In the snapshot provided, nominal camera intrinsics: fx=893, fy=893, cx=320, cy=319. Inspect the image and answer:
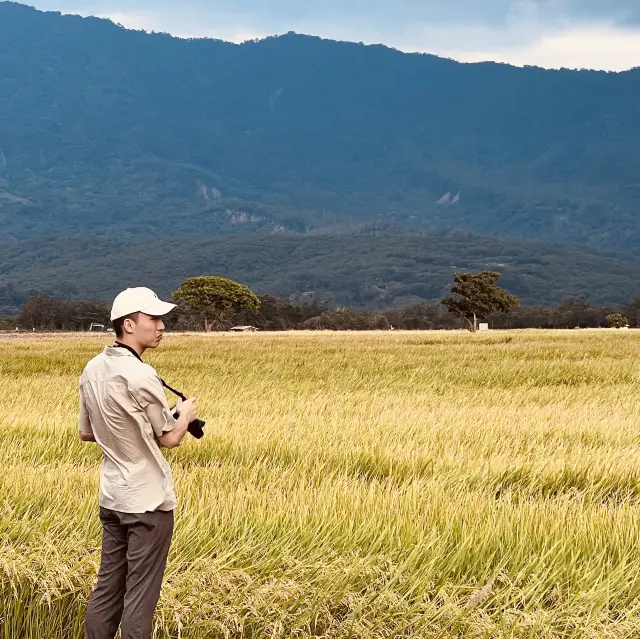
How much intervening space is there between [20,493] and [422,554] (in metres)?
3.89

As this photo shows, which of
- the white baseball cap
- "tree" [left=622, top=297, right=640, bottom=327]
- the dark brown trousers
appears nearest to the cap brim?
the white baseball cap

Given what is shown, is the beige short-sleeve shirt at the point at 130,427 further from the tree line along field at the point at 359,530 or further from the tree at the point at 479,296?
the tree at the point at 479,296

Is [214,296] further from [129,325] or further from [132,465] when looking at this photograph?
[132,465]

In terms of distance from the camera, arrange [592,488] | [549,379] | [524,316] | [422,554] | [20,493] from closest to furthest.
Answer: [422,554], [20,493], [592,488], [549,379], [524,316]

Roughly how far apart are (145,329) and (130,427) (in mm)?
603

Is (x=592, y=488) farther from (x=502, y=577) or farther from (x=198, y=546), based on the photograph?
(x=198, y=546)

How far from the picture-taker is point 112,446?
214 inches

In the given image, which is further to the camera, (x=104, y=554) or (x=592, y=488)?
(x=592, y=488)

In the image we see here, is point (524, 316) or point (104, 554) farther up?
point (104, 554)

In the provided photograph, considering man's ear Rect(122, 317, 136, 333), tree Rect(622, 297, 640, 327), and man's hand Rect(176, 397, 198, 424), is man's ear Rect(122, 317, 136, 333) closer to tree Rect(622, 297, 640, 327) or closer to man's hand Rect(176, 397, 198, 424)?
man's hand Rect(176, 397, 198, 424)

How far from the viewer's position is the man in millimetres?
5301

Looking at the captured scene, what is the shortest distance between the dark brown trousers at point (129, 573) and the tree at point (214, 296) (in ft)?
376


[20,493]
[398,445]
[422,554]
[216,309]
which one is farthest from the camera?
A: [216,309]

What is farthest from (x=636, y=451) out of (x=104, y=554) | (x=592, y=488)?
(x=104, y=554)
